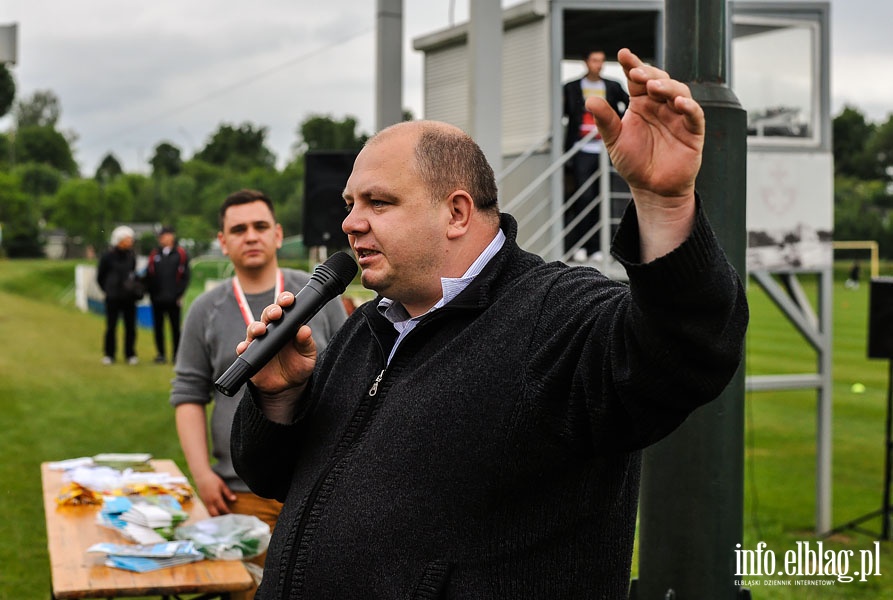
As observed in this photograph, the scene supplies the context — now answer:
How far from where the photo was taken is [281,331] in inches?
91.7

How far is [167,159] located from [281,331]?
106155mm

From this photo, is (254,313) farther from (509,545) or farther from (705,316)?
(705,316)

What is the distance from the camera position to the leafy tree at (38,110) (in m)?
118

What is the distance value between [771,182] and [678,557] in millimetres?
7627

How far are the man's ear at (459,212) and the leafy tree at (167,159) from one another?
101566 mm

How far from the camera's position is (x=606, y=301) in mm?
1988

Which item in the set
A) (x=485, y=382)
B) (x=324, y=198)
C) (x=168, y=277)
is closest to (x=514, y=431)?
(x=485, y=382)

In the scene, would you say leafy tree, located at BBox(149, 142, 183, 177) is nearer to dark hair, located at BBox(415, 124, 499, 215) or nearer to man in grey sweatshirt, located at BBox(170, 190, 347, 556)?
man in grey sweatshirt, located at BBox(170, 190, 347, 556)

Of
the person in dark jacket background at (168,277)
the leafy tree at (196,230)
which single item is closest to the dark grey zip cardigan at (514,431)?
the person in dark jacket background at (168,277)

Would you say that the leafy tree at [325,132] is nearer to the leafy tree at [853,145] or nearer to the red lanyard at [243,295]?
the leafy tree at [853,145]

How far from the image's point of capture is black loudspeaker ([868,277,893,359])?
9797 mm

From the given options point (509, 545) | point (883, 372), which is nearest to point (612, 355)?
point (509, 545)

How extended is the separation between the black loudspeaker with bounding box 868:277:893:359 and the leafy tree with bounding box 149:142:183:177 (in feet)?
313

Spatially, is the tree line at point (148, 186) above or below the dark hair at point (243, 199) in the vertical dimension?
above
